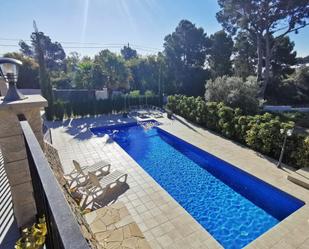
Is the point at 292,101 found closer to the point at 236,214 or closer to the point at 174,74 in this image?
the point at 174,74

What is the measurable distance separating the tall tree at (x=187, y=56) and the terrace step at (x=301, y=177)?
775 inches

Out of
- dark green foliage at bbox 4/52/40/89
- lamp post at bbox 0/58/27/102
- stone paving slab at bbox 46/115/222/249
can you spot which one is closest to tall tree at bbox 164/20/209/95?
dark green foliage at bbox 4/52/40/89

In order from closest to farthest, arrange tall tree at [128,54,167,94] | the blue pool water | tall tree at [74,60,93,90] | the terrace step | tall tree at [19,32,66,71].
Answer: the blue pool water, the terrace step, tall tree at [74,60,93,90], tall tree at [128,54,167,94], tall tree at [19,32,66,71]

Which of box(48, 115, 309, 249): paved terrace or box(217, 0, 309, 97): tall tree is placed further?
box(217, 0, 309, 97): tall tree

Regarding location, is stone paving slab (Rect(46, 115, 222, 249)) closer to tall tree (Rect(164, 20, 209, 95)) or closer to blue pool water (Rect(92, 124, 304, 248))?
blue pool water (Rect(92, 124, 304, 248))

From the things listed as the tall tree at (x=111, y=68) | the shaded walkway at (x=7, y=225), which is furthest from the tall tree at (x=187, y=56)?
the shaded walkway at (x=7, y=225)

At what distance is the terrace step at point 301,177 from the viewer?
6.46 metres

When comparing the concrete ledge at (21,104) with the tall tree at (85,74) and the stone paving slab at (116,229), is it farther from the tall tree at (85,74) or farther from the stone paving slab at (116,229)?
the tall tree at (85,74)

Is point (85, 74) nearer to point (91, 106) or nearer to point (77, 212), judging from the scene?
point (91, 106)

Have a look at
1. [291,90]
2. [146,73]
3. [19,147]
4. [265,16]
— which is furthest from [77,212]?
[291,90]

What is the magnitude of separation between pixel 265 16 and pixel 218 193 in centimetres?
1806

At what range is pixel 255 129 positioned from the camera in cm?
909

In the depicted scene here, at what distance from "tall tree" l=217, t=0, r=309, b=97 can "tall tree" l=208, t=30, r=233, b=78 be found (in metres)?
4.13

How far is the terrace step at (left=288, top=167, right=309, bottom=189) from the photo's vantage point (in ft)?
21.2
